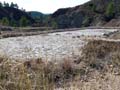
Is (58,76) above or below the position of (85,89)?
below

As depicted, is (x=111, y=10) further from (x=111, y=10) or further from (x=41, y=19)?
(x=41, y=19)

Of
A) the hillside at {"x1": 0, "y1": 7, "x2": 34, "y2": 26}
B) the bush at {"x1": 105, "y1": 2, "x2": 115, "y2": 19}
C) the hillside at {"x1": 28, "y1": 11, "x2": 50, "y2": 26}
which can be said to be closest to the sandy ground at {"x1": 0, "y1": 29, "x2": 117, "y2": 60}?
the bush at {"x1": 105, "y1": 2, "x2": 115, "y2": 19}

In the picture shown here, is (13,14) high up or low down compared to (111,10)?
down

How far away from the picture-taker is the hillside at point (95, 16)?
7431 cm

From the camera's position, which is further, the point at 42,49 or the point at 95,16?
the point at 95,16

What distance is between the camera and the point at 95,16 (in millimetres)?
84125

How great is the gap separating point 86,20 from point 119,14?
32.0ft

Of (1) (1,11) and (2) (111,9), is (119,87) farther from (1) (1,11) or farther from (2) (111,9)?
(1) (1,11)

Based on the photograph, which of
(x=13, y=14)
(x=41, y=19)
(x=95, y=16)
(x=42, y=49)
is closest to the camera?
(x=42, y=49)

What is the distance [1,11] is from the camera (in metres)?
95.8

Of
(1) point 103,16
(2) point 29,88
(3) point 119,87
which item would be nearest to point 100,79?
(3) point 119,87

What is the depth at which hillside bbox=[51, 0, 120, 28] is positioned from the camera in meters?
74.3

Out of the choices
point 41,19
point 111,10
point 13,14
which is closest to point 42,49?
point 111,10

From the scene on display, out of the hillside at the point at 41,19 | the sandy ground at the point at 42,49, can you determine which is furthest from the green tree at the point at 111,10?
the sandy ground at the point at 42,49
